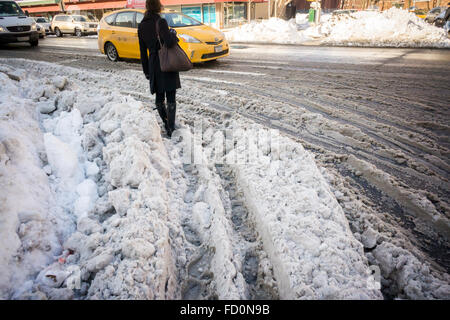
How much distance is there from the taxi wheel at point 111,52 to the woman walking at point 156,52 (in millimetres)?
6622

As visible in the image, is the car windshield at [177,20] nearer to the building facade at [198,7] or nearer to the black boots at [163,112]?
the black boots at [163,112]

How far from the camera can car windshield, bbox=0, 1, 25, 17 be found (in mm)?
13023

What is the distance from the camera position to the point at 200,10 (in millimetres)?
25328

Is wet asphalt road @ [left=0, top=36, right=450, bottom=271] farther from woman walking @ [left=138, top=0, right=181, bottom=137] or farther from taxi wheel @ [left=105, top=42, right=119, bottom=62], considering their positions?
woman walking @ [left=138, top=0, right=181, bottom=137]

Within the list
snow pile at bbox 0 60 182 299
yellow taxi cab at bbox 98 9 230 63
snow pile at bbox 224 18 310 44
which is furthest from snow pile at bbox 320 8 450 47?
snow pile at bbox 0 60 182 299

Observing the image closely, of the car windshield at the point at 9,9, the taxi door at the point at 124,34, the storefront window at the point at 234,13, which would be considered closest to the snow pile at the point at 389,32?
the taxi door at the point at 124,34

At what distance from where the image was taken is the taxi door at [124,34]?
8.57 meters

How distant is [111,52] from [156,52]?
7.16m

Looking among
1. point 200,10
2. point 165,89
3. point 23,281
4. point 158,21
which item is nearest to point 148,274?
point 23,281

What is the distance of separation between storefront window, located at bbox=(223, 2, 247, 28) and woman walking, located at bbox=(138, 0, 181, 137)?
81.7ft

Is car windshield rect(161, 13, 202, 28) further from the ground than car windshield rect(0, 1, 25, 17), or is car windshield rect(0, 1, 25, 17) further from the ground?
car windshield rect(0, 1, 25, 17)

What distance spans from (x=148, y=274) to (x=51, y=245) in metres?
0.82

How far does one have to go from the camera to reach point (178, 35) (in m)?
7.95

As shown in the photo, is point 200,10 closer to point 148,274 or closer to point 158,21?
point 158,21
